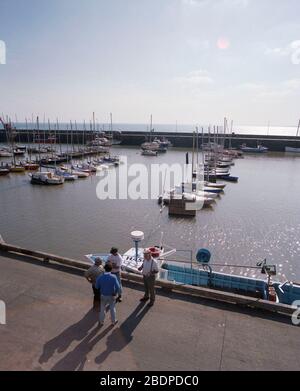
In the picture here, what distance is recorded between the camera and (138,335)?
20.1ft

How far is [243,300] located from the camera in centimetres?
732

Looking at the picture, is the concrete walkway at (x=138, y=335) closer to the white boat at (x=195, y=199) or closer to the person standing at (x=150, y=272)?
the person standing at (x=150, y=272)

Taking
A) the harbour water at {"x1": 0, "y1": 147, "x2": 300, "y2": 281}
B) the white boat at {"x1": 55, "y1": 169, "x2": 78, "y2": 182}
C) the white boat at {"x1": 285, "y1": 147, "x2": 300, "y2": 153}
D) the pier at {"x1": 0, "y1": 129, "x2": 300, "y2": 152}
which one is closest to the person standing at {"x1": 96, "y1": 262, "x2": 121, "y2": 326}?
the harbour water at {"x1": 0, "y1": 147, "x2": 300, "y2": 281}

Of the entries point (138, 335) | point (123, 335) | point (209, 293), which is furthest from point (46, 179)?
point (138, 335)

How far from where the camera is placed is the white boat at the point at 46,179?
125ft

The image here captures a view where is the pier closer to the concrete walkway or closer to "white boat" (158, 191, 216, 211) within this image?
"white boat" (158, 191, 216, 211)

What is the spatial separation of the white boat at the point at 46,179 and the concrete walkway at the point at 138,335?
103ft

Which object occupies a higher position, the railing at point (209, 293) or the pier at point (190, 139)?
the pier at point (190, 139)

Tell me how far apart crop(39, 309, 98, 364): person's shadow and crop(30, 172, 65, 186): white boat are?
110 feet

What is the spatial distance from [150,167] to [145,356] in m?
50.4

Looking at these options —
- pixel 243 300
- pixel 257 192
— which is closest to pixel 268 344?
pixel 243 300

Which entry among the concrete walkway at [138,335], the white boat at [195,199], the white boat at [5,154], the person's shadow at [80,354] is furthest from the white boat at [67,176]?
the person's shadow at [80,354]

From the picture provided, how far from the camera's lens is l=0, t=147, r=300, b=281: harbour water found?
18.7 m
